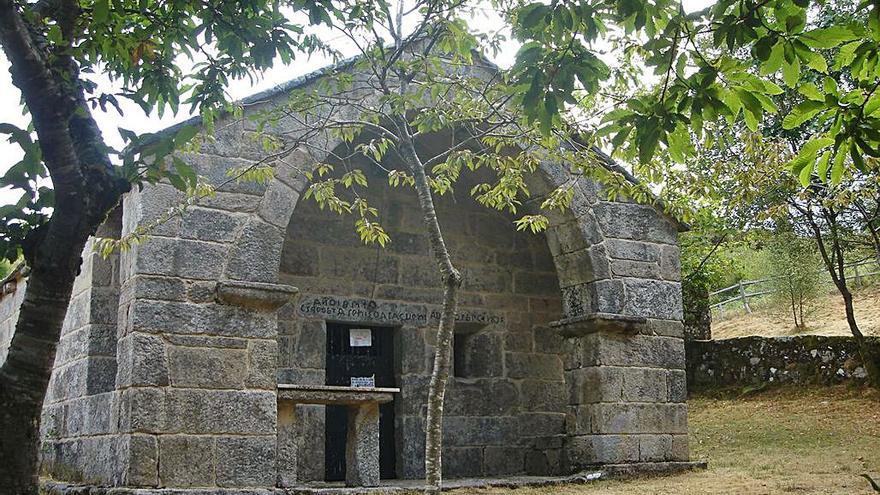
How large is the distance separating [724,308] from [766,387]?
8543 millimetres

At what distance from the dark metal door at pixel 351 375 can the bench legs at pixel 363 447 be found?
5.47 feet

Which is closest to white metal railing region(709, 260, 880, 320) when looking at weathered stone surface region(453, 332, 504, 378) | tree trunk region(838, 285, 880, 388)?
tree trunk region(838, 285, 880, 388)

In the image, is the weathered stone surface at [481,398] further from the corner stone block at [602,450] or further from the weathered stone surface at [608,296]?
the weathered stone surface at [608,296]

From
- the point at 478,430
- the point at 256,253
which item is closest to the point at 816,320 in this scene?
the point at 478,430

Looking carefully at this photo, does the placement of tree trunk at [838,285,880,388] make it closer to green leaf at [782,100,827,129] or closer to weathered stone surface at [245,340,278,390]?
weathered stone surface at [245,340,278,390]

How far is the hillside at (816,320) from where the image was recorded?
1515 centimetres

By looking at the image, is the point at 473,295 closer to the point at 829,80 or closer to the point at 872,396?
the point at 872,396

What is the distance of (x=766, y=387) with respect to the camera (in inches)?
467

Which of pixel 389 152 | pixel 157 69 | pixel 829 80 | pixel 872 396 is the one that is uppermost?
pixel 389 152

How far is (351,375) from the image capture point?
8383 millimetres

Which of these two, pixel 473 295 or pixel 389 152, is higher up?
pixel 389 152

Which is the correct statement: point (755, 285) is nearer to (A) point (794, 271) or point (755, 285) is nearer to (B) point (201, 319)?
(A) point (794, 271)

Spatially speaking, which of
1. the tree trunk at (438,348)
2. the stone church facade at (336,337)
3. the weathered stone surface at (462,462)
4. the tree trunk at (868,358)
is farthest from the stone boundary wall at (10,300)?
the tree trunk at (868,358)

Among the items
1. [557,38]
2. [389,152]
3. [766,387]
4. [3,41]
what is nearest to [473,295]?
[389,152]
